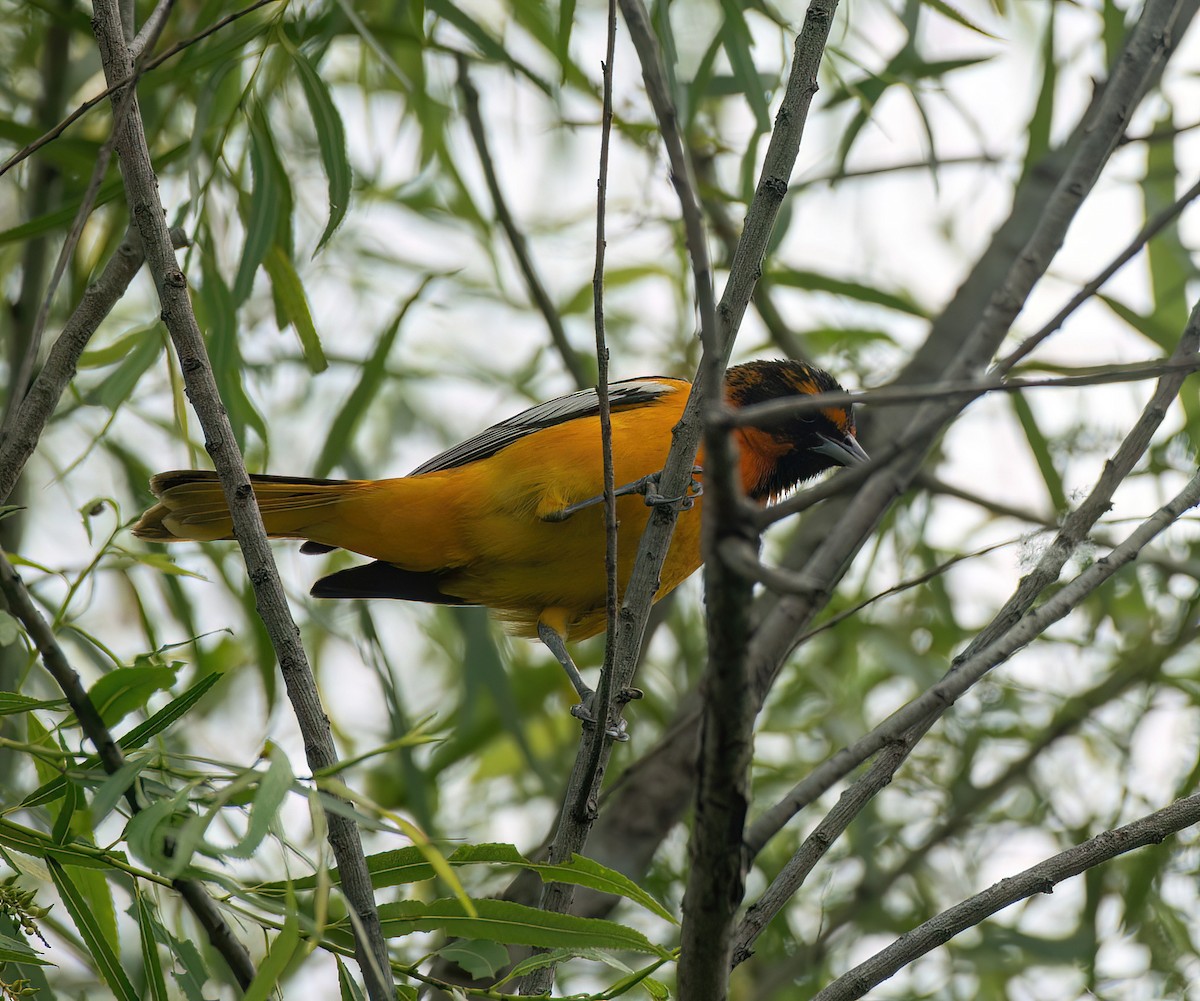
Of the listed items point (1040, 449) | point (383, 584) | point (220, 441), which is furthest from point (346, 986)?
point (1040, 449)

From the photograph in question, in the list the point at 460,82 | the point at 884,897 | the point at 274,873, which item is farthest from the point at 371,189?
the point at 884,897

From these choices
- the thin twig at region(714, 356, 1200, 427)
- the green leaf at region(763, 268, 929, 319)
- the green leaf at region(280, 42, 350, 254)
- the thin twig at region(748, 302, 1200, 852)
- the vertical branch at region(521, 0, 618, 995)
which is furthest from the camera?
the green leaf at region(763, 268, 929, 319)

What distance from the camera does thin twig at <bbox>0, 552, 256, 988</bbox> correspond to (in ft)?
5.54

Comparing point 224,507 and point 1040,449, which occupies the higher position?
point 1040,449

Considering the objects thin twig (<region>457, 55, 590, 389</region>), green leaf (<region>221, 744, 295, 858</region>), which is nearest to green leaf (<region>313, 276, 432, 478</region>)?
thin twig (<region>457, 55, 590, 389</region>)

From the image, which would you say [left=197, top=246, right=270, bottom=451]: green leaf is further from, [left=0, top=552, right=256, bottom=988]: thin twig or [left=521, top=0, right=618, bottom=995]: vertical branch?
[left=0, top=552, right=256, bottom=988]: thin twig

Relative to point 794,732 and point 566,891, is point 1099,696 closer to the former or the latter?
point 794,732

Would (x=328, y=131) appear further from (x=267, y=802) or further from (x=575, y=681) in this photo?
(x=267, y=802)

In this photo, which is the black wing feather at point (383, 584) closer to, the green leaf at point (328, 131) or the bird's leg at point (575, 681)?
the bird's leg at point (575, 681)

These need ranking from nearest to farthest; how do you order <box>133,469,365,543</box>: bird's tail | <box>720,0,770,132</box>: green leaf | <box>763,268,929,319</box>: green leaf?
<box>720,0,770,132</box>: green leaf, <box>133,469,365,543</box>: bird's tail, <box>763,268,929,319</box>: green leaf

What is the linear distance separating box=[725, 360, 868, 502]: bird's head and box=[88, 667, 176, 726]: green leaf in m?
2.71

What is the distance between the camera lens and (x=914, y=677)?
4785 millimetres

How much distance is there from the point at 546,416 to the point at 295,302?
120 cm

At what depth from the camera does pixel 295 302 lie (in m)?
3.02
